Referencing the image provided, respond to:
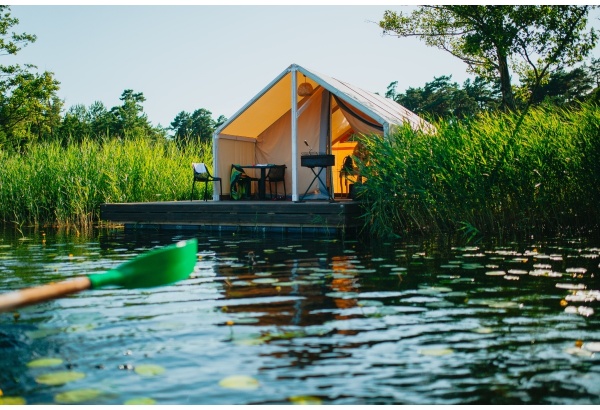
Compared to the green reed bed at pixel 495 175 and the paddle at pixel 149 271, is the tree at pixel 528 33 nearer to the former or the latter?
the green reed bed at pixel 495 175

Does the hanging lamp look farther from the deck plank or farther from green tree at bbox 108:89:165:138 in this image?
green tree at bbox 108:89:165:138

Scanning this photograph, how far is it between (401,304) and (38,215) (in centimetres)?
1043

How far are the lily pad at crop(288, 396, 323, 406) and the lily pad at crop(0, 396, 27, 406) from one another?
40.1 inches

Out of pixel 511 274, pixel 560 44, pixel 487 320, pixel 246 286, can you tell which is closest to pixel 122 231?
pixel 246 286

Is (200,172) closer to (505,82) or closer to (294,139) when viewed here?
(294,139)

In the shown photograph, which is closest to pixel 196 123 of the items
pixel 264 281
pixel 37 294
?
pixel 264 281

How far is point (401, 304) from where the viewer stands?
418 centimetres

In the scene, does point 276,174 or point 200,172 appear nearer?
point 200,172

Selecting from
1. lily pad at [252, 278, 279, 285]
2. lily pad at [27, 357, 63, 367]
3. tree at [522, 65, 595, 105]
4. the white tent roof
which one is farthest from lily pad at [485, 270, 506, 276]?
tree at [522, 65, 595, 105]

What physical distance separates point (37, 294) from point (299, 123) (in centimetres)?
1091

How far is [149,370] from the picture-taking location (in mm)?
2783

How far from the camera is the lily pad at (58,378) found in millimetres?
2648

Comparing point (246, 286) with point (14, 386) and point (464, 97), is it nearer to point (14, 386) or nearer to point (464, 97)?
point (14, 386)

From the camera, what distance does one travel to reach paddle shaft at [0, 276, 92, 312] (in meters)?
1.69
